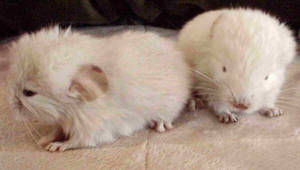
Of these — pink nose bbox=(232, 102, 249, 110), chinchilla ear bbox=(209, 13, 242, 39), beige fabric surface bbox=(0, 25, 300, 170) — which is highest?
chinchilla ear bbox=(209, 13, 242, 39)

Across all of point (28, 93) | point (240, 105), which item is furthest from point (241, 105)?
point (28, 93)

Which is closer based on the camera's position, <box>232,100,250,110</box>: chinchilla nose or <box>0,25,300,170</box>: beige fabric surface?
<box>0,25,300,170</box>: beige fabric surface

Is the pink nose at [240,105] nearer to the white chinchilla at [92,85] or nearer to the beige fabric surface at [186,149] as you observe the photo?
the beige fabric surface at [186,149]

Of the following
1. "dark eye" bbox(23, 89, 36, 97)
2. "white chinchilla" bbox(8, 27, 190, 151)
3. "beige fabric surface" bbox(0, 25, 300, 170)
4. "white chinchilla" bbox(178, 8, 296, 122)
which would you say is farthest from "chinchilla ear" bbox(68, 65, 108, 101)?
"white chinchilla" bbox(178, 8, 296, 122)

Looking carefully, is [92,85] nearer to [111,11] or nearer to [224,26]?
[224,26]

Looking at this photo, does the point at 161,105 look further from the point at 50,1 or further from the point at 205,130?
the point at 50,1

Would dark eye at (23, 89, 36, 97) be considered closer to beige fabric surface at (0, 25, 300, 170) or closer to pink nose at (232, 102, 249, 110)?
beige fabric surface at (0, 25, 300, 170)


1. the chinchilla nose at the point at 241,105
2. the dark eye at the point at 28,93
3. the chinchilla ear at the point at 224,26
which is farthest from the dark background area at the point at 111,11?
the dark eye at the point at 28,93
